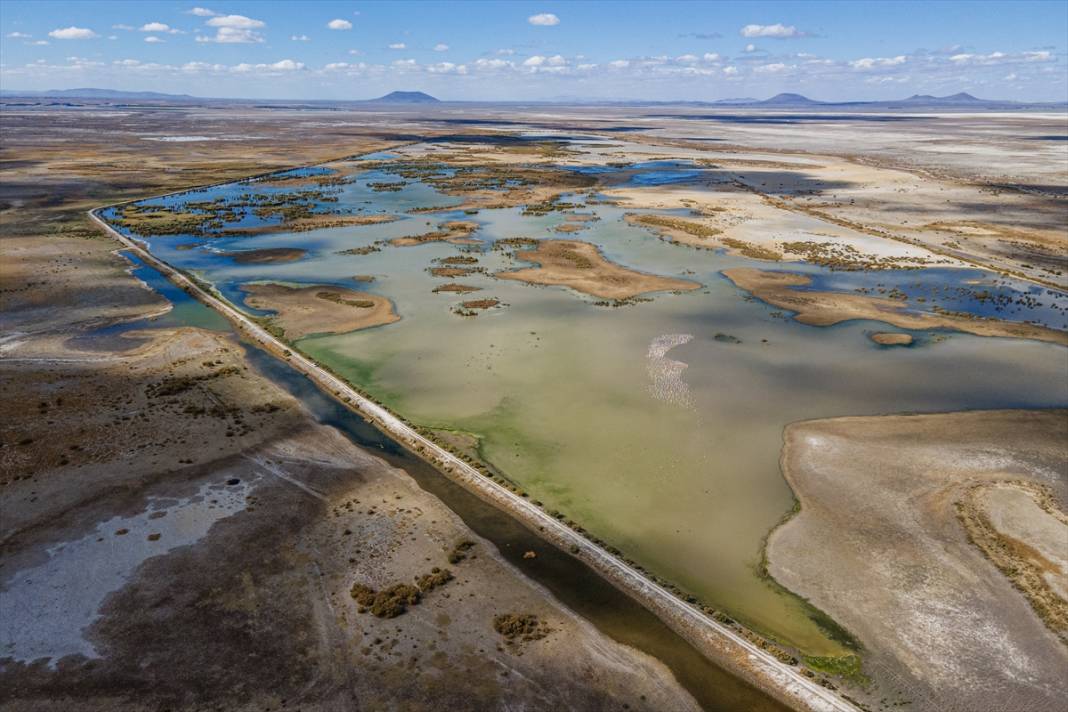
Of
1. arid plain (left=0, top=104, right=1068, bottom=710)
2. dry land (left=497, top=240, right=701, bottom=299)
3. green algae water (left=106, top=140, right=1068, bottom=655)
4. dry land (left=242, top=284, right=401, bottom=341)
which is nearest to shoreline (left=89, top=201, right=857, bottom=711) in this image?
arid plain (left=0, top=104, right=1068, bottom=710)

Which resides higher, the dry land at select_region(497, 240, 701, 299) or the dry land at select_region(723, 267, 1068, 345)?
the dry land at select_region(497, 240, 701, 299)

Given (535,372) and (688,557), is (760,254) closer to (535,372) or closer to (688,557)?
(535,372)

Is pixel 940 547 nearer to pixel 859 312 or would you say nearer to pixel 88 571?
pixel 859 312

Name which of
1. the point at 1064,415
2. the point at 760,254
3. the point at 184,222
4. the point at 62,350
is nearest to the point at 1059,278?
the point at 760,254

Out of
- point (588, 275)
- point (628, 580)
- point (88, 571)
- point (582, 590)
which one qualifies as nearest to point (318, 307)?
point (588, 275)

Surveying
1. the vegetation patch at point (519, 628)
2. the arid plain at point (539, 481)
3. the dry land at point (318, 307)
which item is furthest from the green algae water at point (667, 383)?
the vegetation patch at point (519, 628)

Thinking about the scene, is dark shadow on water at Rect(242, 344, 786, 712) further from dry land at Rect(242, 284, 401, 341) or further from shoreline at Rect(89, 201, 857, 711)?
dry land at Rect(242, 284, 401, 341)
